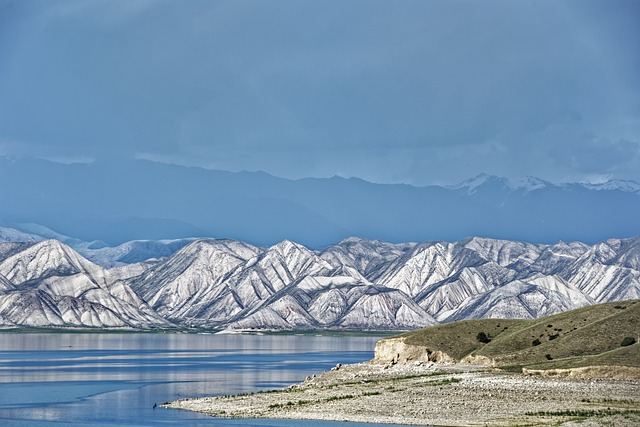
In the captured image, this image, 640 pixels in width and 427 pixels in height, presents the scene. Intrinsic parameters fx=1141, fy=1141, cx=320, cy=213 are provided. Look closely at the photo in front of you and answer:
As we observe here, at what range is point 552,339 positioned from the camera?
15850cm

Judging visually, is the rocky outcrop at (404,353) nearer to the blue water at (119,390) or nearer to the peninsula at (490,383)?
the peninsula at (490,383)

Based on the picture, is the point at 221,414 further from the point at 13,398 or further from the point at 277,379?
the point at 277,379

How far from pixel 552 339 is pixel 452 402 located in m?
54.2

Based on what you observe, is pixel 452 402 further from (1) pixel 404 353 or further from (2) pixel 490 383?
(1) pixel 404 353

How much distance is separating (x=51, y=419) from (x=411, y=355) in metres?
81.3

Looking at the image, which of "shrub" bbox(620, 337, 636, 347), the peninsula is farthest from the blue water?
"shrub" bbox(620, 337, 636, 347)

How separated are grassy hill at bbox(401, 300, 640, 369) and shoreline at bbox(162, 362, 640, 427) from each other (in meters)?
8.57

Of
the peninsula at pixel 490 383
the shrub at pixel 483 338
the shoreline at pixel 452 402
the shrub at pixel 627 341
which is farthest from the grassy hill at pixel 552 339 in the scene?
the shoreline at pixel 452 402

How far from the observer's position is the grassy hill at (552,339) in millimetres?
132750

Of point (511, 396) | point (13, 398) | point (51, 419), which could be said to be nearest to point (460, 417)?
point (511, 396)

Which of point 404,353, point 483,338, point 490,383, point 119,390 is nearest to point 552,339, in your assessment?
point 483,338

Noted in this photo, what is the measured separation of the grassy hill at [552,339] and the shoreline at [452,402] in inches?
338

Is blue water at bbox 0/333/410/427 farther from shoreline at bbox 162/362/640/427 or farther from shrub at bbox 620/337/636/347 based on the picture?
shrub at bbox 620/337/636/347

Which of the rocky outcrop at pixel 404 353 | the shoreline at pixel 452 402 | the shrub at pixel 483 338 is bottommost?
the shoreline at pixel 452 402
